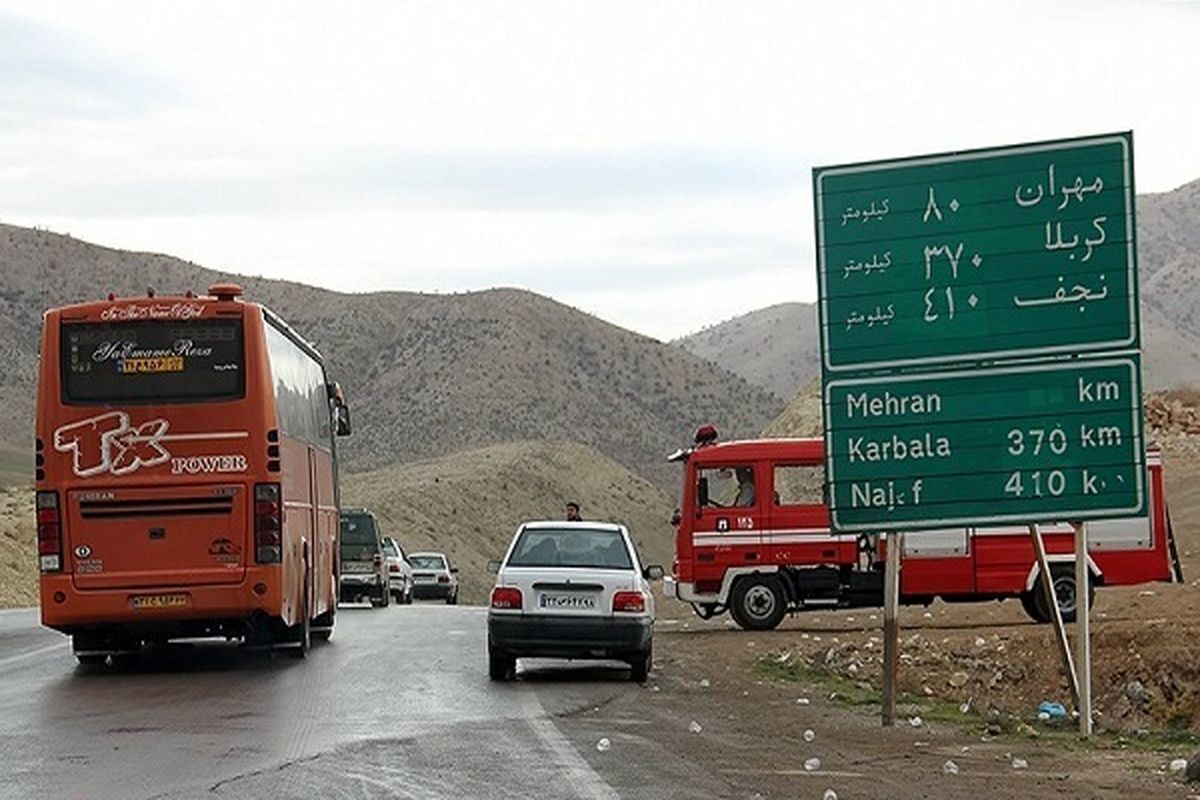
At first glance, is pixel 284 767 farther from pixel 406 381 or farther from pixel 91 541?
pixel 406 381

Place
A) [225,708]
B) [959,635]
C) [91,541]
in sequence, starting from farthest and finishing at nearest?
[959,635]
[91,541]
[225,708]

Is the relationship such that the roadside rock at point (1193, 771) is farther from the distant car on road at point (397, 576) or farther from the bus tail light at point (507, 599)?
the distant car on road at point (397, 576)

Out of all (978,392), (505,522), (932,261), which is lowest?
(505,522)

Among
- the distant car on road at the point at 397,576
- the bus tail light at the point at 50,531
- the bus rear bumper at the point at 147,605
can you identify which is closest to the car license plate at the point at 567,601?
the bus rear bumper at the point at 147,605

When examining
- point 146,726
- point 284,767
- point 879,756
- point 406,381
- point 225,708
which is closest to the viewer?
point 284,767

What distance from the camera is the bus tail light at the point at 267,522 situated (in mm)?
22984

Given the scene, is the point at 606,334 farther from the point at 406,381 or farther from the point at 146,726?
the point at 146,726

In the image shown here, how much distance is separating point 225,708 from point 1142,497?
26.9 ft

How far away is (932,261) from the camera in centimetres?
1742

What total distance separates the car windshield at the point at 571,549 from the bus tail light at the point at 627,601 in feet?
1.86

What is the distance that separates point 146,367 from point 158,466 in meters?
1.11

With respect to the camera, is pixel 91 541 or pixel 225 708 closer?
pixel 225 708

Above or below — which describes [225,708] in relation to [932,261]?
below

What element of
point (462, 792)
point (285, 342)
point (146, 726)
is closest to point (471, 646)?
point (285, 342)
